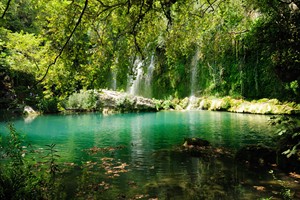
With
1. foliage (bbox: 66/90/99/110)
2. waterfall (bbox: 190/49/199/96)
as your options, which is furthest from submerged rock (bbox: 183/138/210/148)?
waterfall (bbox: 190/49/199/96)

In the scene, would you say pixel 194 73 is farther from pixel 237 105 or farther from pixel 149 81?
pixel 237 105

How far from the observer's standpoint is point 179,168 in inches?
331

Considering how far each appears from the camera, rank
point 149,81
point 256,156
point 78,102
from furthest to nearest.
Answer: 1. point 149,81
2. point 78,102
3. point 256,156

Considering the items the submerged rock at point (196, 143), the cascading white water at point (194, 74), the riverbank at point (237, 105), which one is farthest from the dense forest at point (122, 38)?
the cascading white water at point (194, 74)

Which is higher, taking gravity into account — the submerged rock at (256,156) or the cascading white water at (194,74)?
the cascading white water at (194,74)

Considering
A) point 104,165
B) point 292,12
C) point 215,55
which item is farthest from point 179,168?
point 215,55

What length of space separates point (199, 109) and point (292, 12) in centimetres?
2125

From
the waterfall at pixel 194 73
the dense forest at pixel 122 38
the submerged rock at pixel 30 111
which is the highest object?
the waterfall at pixel 194 73

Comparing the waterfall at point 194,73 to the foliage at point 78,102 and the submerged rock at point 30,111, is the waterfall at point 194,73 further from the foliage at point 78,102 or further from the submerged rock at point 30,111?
the submerged rock at point 30,111

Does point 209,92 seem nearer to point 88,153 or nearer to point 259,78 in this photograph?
point 259,78

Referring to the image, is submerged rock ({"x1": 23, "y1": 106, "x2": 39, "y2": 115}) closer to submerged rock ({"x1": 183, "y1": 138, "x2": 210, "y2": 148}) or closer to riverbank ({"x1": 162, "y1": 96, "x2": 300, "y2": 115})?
riverbank ({"x1": 162, "y1": 96, "x2": 300, "y2": 115})

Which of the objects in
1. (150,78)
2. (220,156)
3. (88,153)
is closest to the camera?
(220,156)

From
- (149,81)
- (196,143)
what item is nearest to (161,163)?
(196,143)

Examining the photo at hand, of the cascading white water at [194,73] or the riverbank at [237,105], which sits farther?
the cascading white water at [194,73]
